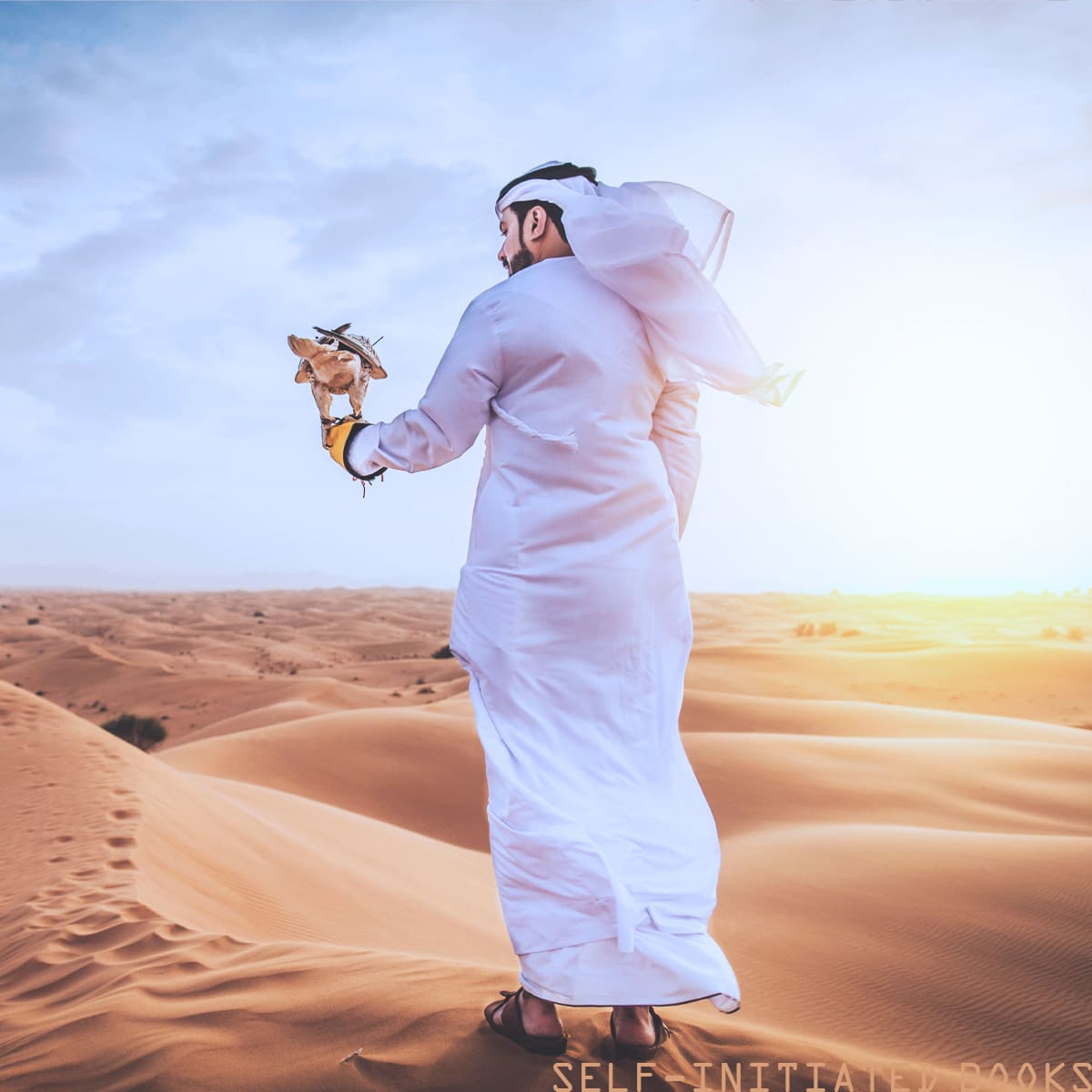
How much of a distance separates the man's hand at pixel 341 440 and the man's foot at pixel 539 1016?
163cm

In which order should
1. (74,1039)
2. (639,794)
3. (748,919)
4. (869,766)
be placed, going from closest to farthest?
(639,794)
(74,1039)
(748,919)
(869,766)

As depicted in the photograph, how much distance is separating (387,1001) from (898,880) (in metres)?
3.83

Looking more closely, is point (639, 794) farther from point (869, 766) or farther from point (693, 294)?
point (869, 766)

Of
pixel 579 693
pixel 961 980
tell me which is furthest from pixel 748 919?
pixel 579 693

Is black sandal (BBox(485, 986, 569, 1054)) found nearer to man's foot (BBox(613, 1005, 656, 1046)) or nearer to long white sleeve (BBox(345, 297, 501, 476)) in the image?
man's foot (BBox(613, 1005, 656, 1046))

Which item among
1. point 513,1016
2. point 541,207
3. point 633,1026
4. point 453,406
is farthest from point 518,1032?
point 541,207

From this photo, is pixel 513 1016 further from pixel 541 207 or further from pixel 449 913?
pixel 449 913

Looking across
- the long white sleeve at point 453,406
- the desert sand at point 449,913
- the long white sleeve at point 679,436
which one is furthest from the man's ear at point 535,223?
the desert sand at point 449,913

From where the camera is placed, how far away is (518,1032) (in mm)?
2510

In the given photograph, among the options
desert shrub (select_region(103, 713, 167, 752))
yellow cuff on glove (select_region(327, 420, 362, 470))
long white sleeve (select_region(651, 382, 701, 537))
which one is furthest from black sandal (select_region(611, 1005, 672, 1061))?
desert shrub (select_region(103, 713, 167, 752))

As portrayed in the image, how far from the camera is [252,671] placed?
27219 mm

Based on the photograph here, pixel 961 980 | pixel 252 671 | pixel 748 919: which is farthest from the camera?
pixel 252 671

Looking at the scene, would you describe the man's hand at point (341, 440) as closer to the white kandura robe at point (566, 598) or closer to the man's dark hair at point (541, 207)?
the white kandura robe at point (566, 598)

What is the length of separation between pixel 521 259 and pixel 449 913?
164 inches
